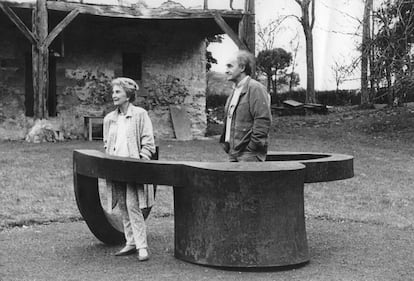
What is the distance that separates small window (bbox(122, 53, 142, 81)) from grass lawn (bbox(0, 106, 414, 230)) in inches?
85.1

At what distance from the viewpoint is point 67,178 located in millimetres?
11359

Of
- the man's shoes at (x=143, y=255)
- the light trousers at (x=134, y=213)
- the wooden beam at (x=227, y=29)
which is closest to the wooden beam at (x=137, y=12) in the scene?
the wooden beam at (x=227, y=29)

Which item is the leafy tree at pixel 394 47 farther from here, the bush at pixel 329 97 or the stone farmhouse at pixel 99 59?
the bush at pixel 329 97

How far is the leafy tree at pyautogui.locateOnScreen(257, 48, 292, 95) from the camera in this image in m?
30.5

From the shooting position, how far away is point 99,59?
18562 mm

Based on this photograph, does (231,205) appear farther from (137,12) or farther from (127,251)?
(137,12)

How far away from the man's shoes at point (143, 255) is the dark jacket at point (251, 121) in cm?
112

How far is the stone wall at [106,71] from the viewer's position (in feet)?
58.7

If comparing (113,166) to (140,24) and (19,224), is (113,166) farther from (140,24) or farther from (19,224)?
(140,24)

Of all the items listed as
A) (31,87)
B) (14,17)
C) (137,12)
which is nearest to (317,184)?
(137,12)

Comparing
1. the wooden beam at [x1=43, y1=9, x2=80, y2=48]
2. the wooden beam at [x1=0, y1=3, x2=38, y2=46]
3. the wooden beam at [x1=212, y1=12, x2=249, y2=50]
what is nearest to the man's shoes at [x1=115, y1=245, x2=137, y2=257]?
the wooden beam at [x1=0, y1=3, x2=38, y2=46]

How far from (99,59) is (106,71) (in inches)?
14.1

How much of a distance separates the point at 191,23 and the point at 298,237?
13.3 m

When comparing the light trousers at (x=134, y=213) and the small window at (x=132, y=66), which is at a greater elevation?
the small window at (x=132, y=66)
